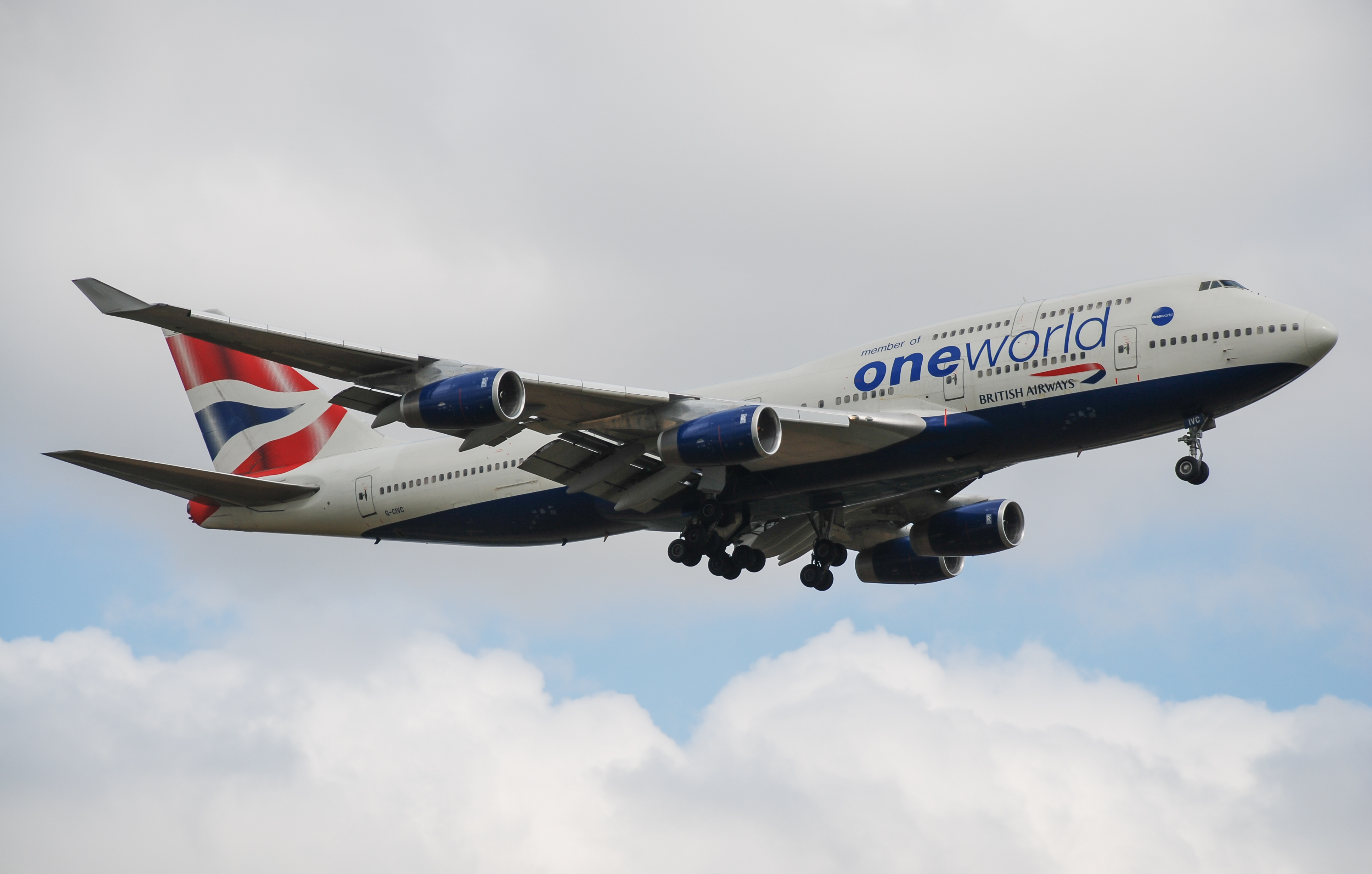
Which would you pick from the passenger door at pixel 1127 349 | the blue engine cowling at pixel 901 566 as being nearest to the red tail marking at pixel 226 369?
the blue engine cowling at pixel 901 566

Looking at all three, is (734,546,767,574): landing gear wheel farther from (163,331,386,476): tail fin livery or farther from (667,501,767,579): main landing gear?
(163,331,386,476): tail fin livery

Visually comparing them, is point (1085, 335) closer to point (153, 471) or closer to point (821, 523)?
point (821, 523)

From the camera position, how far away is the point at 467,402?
31.6 m

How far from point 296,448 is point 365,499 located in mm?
4608

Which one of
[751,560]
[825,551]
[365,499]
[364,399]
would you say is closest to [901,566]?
[825,551]

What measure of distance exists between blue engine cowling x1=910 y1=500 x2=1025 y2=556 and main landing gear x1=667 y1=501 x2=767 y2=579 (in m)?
5.70

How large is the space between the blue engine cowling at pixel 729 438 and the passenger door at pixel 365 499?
11.9m

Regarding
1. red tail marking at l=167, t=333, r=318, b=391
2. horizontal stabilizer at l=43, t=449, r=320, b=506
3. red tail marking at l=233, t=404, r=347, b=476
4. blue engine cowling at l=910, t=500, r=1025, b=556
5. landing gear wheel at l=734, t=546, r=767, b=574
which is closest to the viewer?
horizontal stabilizer at l=43, t=449, r=320, b=506

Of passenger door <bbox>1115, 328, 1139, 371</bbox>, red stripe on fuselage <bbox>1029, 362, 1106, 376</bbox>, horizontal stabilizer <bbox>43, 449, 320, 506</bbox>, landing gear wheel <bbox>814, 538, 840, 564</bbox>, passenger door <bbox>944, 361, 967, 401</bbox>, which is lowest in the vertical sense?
horizontal stabilizer <bbox>43, 449, 320, 506</bbox>

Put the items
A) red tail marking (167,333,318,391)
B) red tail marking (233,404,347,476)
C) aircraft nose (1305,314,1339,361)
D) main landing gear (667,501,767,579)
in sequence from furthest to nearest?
red tail marking (167,333,318,391)
red tail marking (233,404,347,476)
main landing gear (667,501,767,579)
aircraft nose (1305,314,1339,361)

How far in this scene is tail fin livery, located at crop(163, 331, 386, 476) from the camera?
45.4 meters

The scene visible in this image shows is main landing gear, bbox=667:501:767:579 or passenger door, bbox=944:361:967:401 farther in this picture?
main landing gear, bbox=667:501:767:579

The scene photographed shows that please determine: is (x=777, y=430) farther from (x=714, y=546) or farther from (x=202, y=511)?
(x=202, y=511)

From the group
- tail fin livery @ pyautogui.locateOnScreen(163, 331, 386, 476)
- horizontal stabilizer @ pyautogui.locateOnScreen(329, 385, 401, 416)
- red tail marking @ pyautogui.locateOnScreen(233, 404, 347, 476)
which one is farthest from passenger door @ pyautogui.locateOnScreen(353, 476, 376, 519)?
horizontal stabilizer @ pyautogui.locateOnScreen(329, 385, 401, 416)
